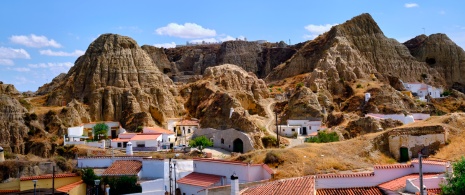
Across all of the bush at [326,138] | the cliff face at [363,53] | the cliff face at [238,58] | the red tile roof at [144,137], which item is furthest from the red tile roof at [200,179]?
the cliff face at [238,58]

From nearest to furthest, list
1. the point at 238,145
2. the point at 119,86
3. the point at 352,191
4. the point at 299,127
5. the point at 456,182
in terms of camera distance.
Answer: the point at 456,182 < the point at 352,191 < the point at 238,145 < the point at 299,127 < the point at 119,86

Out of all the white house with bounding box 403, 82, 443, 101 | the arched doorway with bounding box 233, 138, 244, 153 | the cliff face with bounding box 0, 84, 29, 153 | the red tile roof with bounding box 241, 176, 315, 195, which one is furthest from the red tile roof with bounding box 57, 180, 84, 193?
the white house with bounding box 403, 82, 443, 101

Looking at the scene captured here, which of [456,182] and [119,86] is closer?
[456,182]

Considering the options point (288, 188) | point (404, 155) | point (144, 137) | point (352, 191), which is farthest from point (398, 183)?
point (144, 137)

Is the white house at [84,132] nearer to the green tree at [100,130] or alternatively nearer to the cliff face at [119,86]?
the green tree at [100,130]

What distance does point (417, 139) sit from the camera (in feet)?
117

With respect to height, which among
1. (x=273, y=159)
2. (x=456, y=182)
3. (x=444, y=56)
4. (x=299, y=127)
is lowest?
(x=273, y=159)

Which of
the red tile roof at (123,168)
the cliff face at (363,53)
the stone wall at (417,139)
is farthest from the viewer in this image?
the cliff face at (363,53)

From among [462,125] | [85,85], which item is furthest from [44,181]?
[85,85]

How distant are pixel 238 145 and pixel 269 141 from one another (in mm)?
2852

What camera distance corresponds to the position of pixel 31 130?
58.4m

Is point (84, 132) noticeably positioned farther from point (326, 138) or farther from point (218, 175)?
point (218, 175)

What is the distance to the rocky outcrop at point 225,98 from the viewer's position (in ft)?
191

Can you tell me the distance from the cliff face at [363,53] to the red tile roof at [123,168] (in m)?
54.5
